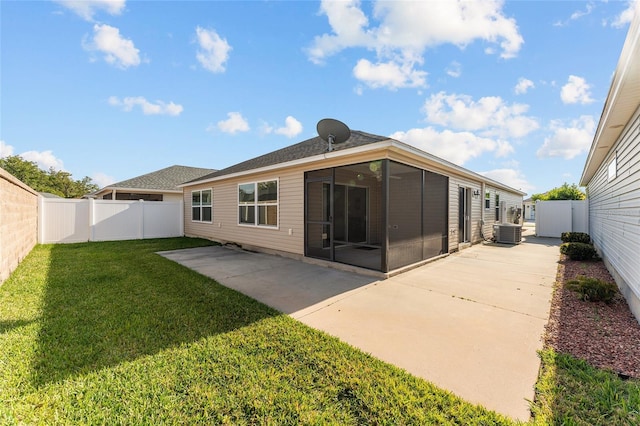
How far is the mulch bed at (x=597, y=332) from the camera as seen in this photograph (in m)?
2.52

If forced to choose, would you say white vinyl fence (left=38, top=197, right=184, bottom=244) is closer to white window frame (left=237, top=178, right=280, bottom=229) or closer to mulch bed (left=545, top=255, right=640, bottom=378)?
white window frame (left=237, top=178, right=280, bottom=229)

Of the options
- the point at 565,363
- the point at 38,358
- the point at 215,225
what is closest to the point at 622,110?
the point at 565,363

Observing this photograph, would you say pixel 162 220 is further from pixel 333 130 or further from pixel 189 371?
pixel 189 371

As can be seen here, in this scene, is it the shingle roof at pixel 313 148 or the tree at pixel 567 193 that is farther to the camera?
the tree at pixel 567 193

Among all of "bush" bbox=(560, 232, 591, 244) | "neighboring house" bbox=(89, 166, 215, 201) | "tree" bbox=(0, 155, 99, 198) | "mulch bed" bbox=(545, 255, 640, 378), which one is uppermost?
"tree" bbox=(0, 155, 99, 198)

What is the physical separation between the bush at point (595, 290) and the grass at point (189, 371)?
3.71m

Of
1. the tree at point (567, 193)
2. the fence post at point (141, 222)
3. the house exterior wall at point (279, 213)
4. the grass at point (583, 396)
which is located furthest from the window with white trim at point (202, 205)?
the tree at point (567, 193)

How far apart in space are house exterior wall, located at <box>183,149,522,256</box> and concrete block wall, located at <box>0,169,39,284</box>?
535 centimetres

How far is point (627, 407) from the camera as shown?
1.86 meters

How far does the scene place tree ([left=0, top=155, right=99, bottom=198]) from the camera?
3341 centimetres

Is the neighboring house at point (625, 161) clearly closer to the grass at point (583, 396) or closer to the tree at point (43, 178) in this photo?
the grass at point (583, 396)

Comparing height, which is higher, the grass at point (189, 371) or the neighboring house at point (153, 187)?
the neighboring house at point (153, 187)

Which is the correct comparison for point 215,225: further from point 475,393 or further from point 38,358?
point 475,393

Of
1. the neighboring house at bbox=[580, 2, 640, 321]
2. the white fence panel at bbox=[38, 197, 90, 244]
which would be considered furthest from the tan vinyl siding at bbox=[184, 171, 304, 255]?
the neighboring house at bbox=[580, 2, 640, 321]
